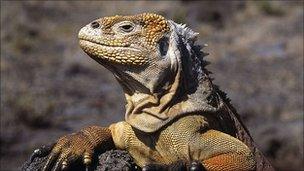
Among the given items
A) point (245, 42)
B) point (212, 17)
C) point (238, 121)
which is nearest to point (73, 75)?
point (245, 42)

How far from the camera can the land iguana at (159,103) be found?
22.1 ft

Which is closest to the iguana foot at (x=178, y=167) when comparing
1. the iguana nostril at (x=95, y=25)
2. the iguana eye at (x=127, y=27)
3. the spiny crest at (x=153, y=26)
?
the spiny crest at (x=153, y=26)

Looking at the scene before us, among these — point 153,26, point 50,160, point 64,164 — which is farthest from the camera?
point 153,26

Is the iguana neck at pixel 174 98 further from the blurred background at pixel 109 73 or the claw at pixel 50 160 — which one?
the blurred background at pixel 109 73

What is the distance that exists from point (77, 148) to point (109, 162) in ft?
0.94

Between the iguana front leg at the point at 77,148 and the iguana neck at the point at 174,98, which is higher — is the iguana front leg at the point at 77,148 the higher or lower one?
the lower one

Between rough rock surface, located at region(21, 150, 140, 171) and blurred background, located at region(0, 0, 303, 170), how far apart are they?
4.62m

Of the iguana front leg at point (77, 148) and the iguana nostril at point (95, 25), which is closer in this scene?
the iguana front leg at point (77, 148)

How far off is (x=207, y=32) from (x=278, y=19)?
13.3 ft

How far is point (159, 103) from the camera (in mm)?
6910

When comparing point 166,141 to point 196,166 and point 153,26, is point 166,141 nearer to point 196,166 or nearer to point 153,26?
point 196,166

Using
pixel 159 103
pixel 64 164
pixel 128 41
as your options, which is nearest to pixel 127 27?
pixel 128 41

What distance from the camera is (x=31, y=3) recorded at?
1271 inches

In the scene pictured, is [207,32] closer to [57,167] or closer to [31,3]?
[31,3]
